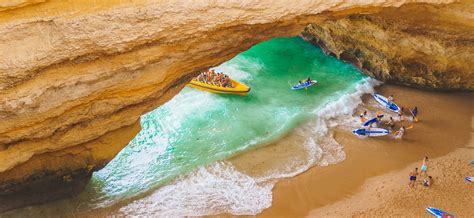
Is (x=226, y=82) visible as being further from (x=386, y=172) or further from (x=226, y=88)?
(x=386, y=172)

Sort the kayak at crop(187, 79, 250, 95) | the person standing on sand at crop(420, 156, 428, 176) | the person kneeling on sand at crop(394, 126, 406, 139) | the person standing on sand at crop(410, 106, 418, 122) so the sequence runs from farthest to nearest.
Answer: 1. the kayak at crop(187, 79, 250, 95)
2. the person standing on sand at crop(410, 106, 418, 122)
3. the person kneeling on sand at crop(394, 126, 406, 139)
4. the person standing on sand at crop(420, 156, 428, 176)

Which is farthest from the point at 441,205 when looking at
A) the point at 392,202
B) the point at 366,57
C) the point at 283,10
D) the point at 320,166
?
the point at 366,57

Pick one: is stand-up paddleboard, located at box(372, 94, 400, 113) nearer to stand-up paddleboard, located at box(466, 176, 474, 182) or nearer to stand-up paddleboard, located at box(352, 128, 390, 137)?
stand-up paddleboard, located at box(352, 128, 390, 137)

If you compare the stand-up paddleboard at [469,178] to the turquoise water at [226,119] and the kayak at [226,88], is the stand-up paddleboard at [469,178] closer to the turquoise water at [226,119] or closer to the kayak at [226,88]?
the turquoise water at [226,119]

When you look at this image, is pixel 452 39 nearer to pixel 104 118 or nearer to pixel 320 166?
pixel 320 166

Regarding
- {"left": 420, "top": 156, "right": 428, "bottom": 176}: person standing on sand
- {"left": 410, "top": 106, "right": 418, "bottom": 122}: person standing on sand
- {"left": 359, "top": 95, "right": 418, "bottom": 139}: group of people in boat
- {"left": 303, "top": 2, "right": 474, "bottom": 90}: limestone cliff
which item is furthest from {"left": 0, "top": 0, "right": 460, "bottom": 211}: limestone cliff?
{"left": 410, "top": 106, "right": 418, "bottom": 122}: person standing on sand

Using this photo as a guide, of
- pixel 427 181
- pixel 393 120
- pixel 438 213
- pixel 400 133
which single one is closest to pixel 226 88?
pixel 393 120
